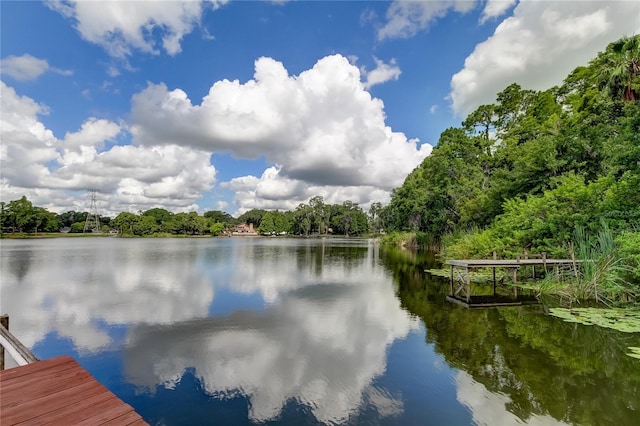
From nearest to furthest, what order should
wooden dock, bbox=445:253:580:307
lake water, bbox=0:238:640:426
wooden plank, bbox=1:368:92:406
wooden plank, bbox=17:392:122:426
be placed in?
wooden plank, bbox=17:392:122:426
wooden plank, bbox=1:368:92:406
lake water, bbox=0:238:640:426
wooden dock, bbox=445:253:580:307

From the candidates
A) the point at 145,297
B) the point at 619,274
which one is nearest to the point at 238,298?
the point at 145,297

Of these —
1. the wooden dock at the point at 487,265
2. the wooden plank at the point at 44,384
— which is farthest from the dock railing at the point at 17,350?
the wooden dock at the point at 487,265

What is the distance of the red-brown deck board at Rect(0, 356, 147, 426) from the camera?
10.1 ft

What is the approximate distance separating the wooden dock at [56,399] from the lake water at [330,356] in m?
1.67

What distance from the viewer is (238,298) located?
13.8m

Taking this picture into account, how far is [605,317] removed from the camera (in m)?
9.68

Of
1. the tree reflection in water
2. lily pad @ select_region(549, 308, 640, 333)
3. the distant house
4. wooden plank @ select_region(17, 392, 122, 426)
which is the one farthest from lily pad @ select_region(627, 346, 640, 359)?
the distant house

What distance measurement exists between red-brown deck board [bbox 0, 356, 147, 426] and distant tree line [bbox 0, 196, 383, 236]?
95.6 metres

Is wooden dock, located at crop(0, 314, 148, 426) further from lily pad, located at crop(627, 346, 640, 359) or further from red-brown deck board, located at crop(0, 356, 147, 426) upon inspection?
lily pad, located at crop(627, 346, 640, 359)

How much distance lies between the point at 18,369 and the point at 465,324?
10217mm

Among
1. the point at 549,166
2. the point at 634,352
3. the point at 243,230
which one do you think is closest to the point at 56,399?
the point at 634,352

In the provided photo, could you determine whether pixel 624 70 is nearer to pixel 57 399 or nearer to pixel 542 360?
pixel 542 360

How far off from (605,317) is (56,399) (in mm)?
12937

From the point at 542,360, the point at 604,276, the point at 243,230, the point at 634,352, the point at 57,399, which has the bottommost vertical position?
the point at 542,360
